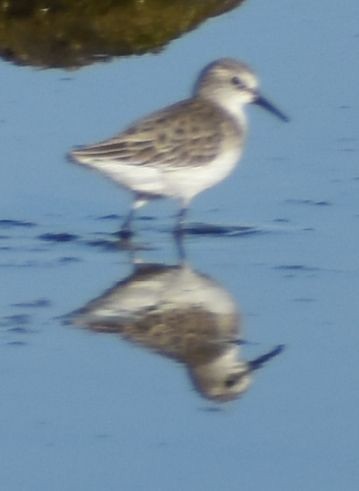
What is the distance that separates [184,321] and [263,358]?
53 centimetres

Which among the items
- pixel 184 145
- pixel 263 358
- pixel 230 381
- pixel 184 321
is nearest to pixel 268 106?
pixel 184 145

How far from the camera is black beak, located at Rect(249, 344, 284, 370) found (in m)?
7.93

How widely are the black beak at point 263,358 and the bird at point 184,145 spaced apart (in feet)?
5.35

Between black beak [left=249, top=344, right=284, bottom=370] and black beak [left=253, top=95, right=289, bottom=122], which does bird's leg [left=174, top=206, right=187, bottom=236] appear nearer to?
black beak [left=253, top=95, right=289, bottom=122]

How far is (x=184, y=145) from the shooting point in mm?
9828

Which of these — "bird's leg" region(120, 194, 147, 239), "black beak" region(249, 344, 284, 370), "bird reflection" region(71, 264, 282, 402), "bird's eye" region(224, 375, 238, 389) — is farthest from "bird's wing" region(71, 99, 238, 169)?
"bird's eye" region(224, 375, 238, 389)

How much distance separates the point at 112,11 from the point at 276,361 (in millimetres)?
4904

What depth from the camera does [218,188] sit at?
10.2 m

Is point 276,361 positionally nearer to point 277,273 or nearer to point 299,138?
point 277,273

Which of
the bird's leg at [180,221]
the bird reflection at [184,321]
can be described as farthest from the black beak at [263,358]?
the bird's leg at [180,221]

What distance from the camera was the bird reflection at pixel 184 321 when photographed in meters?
7.90

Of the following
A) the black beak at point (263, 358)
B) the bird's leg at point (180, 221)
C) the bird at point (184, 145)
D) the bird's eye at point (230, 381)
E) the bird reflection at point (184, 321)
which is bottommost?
the bird's leg at point (180, 221)

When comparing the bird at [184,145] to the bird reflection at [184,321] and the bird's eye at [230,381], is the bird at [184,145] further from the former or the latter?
the bird's eye at [230,381]

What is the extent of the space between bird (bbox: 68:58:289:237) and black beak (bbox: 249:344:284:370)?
1632 mm
